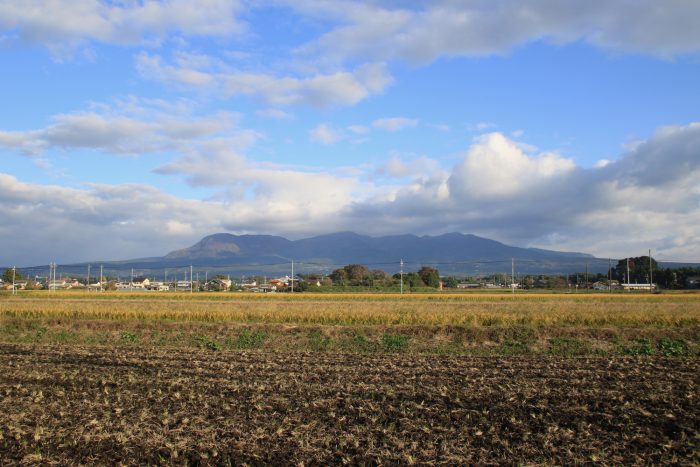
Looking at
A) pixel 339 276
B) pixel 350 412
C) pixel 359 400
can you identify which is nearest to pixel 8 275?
pixel 339 276

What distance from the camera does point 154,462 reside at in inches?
322

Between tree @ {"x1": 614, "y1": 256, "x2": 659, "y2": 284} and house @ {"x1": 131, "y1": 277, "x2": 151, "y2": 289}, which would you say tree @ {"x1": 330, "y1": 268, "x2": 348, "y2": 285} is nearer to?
house @ {"x1": 131, "y1": 277, "x2": 151, "y2": 289}

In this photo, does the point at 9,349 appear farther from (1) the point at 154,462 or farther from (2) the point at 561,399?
(2) the point at 561,399

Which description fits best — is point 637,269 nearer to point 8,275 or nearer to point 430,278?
point 430,278

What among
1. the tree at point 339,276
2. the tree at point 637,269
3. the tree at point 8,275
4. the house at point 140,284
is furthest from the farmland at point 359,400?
the house at point 140,284

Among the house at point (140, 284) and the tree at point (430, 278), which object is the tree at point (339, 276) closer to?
the tree at point (430, 278)

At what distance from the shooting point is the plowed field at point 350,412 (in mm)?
8445

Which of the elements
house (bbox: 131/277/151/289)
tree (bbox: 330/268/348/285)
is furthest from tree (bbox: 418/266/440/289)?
house (bbox: 131/277/151/289)

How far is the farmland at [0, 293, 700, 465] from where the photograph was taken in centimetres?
856

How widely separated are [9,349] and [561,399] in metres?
19.7

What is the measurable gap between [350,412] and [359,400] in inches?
35.3

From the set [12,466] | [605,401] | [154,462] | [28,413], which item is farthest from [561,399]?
[28,413]

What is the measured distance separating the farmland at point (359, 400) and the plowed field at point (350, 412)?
4 centimetres

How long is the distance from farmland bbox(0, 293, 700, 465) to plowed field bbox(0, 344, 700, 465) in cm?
4
